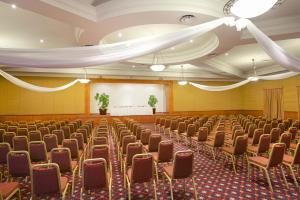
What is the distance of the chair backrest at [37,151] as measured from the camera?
4.77m

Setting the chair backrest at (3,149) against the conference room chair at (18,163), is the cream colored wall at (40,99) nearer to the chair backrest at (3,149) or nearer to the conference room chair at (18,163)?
the chair backrest at (3,149)

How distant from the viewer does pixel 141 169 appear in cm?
359

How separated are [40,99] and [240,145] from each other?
15212mm

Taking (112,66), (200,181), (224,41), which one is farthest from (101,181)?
(112,66)

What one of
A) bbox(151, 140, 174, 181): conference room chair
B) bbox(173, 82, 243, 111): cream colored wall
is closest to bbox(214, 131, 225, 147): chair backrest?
bbox(151, 140, 174, 181): conference room chair

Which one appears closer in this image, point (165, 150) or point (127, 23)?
point (165, 150)

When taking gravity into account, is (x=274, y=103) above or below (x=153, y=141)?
above

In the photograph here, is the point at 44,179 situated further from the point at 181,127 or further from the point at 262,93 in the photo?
the point at 262,93

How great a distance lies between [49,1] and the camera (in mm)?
4641

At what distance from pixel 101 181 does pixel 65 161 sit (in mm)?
1101

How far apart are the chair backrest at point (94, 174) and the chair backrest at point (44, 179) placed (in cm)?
39

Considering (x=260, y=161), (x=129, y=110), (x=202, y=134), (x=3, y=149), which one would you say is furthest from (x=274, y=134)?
(x=129, y=110)

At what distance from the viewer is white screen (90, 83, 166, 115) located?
62.1 feet

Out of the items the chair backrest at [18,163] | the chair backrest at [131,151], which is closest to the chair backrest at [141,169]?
the chair backrest at [131,151]
